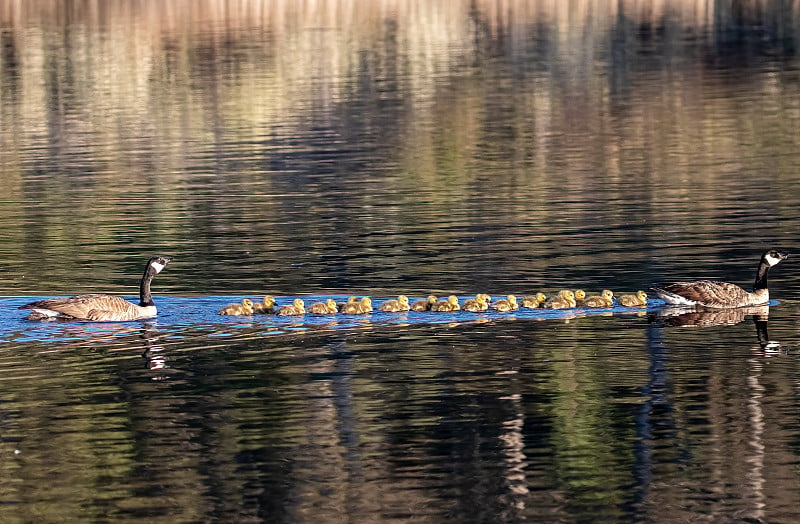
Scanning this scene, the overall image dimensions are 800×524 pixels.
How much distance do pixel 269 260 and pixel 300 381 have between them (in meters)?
13.4

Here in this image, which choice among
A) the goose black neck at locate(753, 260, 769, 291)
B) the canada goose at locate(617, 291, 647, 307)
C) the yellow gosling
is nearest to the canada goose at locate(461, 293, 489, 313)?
the yellow gosling

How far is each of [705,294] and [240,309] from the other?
8041 millimetres

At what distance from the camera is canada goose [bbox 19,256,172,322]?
3169 centimetres

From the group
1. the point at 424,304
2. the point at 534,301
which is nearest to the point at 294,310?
the point at 424,304

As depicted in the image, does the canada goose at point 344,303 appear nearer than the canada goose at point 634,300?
Yes

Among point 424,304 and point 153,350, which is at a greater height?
point 424,304

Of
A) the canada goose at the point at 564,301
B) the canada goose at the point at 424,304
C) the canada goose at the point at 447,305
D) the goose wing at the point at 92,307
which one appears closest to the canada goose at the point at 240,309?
the goose wing at the point at 92,307

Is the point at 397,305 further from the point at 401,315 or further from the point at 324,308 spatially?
the point at 324,308

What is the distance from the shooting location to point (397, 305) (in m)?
32.6

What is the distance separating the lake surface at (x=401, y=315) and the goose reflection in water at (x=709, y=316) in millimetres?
147

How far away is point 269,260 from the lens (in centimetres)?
4034

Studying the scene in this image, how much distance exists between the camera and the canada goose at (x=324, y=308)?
32.4 m

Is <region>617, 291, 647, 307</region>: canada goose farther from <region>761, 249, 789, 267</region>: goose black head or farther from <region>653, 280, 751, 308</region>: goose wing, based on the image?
<region>761, 249, 789, 267</region>: goose black head

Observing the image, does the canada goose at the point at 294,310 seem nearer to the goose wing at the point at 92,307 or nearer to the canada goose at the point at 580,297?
the goose wing at the point at 92,307
